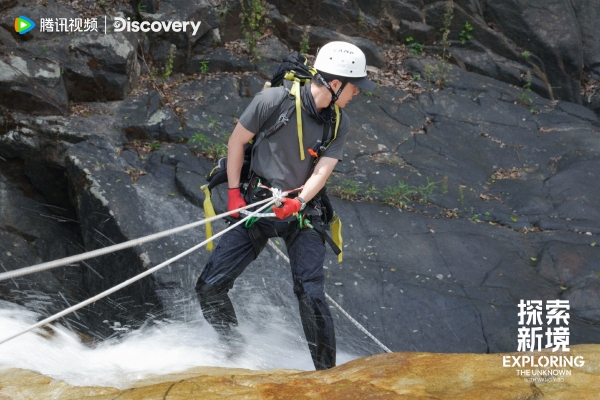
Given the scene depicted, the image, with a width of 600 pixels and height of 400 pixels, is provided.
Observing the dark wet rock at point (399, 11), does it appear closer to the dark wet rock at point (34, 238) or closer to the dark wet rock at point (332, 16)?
the dark wet rock at point (332, 16)

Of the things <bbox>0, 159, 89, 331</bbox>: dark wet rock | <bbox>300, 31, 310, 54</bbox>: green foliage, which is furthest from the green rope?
<bbox>300, 31, 310, 54</bbox>: green foliage

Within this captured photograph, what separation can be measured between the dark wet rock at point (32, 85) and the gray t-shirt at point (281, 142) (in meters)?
4.16

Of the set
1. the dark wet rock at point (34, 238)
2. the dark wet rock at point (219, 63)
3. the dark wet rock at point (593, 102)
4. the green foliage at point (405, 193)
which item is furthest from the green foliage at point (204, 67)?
the dark wet rock at point (593, 102)

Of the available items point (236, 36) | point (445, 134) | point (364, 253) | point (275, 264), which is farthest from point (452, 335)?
point (236, 36)

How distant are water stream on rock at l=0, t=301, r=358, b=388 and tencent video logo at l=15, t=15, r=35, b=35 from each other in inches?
177

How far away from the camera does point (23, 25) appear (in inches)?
320

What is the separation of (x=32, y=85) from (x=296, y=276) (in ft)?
15.8

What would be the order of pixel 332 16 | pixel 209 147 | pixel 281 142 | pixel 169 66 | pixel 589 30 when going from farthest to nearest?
pixel 589 30 < pixel 332 16 < pixel 169 66 < pixel 209 147 < pixel 281 142

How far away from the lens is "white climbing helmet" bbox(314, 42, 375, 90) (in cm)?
408

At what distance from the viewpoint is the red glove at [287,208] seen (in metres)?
4.00

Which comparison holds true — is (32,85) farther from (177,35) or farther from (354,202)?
(354,202)

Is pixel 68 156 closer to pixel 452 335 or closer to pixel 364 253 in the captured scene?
pixel 364 253

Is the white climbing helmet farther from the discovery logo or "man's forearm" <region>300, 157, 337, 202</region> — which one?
the discovery logo

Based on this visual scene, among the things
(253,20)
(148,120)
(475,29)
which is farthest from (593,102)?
(148,120)
